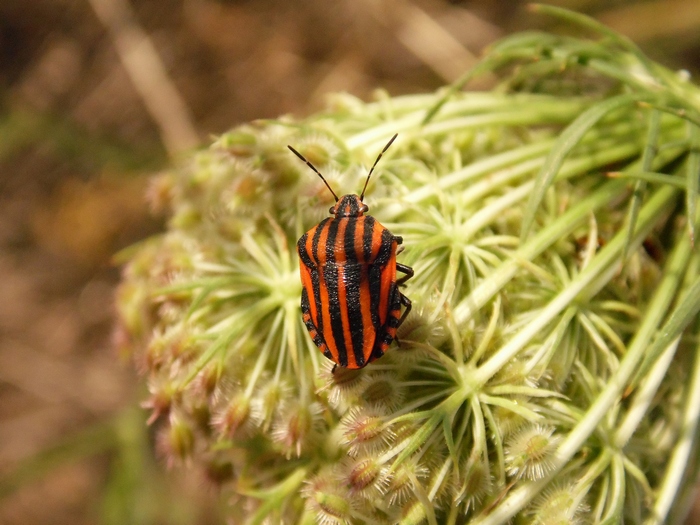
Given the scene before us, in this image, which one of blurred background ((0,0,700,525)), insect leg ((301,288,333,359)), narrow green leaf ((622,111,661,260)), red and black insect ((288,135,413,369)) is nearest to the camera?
red and black insect ((288,135,413,369))

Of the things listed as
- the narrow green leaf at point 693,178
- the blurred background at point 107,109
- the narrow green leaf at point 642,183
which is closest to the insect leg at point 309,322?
the narrow green leaf at point 642,183

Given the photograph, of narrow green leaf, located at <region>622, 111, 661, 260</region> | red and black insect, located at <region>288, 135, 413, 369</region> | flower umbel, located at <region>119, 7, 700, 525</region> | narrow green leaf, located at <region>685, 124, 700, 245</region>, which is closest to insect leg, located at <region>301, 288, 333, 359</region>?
red and black insect, located at <region>288, 135, 413, 369</region>

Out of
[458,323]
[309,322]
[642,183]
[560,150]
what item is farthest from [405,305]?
[642,183]

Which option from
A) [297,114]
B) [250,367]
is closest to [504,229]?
[250,367]

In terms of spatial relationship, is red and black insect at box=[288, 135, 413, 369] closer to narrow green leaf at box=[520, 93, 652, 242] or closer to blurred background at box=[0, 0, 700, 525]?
narrow green leaf at box=[520, 93, 652, 242]

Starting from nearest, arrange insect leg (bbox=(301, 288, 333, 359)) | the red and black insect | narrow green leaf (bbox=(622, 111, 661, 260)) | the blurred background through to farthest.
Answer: the red and black insect
insect leg (bbox=(301, 288, 333, 359))
narrow green leaf (bbox=(622, 111, 661, 260))
the blurred background

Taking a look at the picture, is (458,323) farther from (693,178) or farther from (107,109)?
(107,109)

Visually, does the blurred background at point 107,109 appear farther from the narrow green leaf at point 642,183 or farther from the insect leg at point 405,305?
the insect leg at point 405,305

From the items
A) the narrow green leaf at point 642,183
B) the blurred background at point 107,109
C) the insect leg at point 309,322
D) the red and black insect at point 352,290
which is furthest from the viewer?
the blurred background at point 107,109
